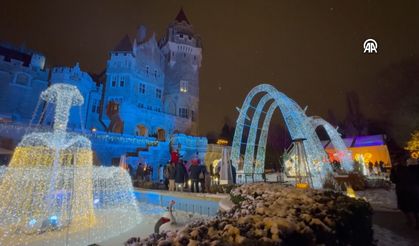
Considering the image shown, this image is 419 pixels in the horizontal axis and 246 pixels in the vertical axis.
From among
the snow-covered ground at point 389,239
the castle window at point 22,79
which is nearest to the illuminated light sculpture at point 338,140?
the snow-covered ground at point 389,239

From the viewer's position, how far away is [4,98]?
31.5 meters

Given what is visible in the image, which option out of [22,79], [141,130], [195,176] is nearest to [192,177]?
[195,176]

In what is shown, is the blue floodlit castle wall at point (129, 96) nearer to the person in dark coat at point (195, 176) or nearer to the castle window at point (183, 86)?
the castle window at point (183, 86)

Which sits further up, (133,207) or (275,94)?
(275,94)

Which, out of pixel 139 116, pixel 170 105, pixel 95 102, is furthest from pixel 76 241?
pixel 170 105

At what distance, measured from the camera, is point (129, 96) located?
38.4m

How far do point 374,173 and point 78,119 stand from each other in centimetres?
4062

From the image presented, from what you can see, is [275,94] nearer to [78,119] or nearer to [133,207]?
[133,207]

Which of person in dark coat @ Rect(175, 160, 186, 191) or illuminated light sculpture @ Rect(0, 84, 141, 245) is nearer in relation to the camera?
illuminated light sculpture @ Rect(0, 84, 141, 245)

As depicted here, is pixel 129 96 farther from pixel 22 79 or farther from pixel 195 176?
pixel 195 176

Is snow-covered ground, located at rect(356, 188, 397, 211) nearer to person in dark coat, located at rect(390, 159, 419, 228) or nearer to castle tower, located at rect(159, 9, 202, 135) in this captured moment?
person in dark coat, located at rect(390, 159, 419, 228)

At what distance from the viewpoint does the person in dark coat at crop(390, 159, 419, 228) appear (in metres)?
6.75

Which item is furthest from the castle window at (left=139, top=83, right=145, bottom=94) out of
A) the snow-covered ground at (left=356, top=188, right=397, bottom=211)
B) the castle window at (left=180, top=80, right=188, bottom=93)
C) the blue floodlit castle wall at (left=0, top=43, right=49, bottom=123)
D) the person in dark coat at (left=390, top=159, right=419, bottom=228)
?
the person in dark coat at (left=390, top=159, right=419, bottom=228)

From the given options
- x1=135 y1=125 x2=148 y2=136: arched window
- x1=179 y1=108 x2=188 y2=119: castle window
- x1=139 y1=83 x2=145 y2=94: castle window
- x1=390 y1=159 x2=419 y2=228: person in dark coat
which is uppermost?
x1=139 y1=83 x2=145 y2=94: castle window
